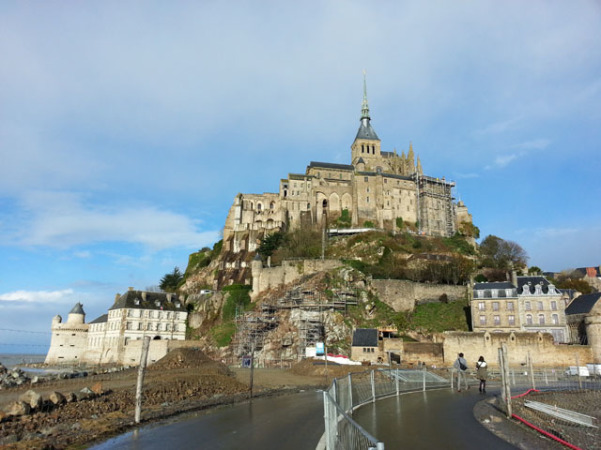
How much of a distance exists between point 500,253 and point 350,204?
23506 mm

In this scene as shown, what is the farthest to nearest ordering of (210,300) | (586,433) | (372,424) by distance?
1. (210,300)
2. (586,433)
3. (372,424)

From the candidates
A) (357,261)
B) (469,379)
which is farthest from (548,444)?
(357,261)

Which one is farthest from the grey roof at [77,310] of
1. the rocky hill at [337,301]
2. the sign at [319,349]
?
the sign at [319,349]

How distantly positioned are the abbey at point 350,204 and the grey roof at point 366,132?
519 inches

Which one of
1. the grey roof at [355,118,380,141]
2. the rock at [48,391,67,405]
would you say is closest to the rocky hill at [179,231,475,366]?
the rock at [48,391,67,405]

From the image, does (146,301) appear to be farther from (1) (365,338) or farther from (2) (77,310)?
(1) (365,338)

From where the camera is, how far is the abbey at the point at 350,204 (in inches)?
2672

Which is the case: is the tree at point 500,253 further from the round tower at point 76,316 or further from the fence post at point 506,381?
the round tower at point 76,316

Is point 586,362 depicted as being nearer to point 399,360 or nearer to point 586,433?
point 399,360

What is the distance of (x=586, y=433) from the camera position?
1157 cm

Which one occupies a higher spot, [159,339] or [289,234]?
[289,234]

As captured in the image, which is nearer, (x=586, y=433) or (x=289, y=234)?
(x=586, y=433)

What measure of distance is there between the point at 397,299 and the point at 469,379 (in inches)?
767

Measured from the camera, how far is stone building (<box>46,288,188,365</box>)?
4716cm
